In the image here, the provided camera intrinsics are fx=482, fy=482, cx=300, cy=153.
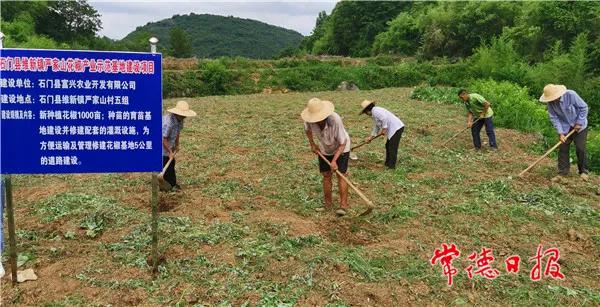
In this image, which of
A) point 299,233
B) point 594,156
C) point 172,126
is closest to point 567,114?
point 594,156

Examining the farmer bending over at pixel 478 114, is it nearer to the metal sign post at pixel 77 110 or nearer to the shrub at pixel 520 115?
the shrub at pixel 520 115

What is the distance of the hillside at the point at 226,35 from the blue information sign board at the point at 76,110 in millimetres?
67171

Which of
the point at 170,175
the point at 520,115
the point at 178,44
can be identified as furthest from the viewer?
the point at 178,44

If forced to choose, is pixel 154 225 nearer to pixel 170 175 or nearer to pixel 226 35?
pixel 170 175

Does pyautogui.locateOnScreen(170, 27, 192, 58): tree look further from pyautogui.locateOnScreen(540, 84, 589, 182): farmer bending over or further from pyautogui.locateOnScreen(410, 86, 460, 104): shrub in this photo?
pyautogui.locateOnScreen(540, 84, 589, 182): farmer bending over
